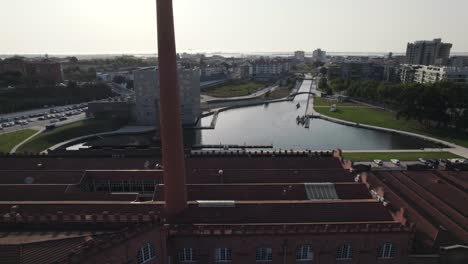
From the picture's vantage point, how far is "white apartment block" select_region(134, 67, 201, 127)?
88.2m

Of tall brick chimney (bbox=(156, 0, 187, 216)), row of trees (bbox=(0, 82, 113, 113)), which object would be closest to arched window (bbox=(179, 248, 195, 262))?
Result: tall brick chimney (bbox=(156, 0, 187, 216))

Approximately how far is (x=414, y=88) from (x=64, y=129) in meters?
94.2

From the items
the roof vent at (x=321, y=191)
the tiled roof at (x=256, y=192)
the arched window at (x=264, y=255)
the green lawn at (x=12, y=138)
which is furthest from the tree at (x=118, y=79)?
the arched window at (x=264, y=255)

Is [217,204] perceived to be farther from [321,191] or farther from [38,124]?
[38,124]

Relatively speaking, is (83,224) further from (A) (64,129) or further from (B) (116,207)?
(A) (64,129)

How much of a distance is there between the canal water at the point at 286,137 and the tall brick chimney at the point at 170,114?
47.7 meters

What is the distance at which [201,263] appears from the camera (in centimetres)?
2556

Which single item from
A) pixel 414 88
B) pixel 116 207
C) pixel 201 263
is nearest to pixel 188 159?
pixel 116 207

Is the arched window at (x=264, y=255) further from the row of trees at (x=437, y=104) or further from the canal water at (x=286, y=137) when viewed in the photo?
the row of trees at (x=437, y=104)

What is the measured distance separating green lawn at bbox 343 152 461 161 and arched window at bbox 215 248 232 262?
135ft

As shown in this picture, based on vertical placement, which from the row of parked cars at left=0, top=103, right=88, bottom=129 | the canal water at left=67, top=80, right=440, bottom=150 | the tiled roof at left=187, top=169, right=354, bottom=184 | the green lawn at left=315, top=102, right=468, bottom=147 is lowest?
the canal water at left=67, top=80, right=440, bottom=150

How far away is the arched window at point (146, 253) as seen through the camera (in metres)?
22.7

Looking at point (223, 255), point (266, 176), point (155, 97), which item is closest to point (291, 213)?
point (223, 255)

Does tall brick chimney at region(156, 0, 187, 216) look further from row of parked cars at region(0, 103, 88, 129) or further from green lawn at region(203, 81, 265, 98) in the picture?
green lawn at region(203, 81, 265, 98)
